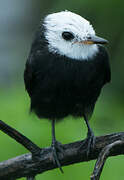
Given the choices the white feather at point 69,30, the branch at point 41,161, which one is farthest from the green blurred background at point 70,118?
the white feather at point 69,30

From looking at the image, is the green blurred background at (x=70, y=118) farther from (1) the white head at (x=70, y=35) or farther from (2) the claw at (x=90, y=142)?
(1) the white head at (x=70, y=35)

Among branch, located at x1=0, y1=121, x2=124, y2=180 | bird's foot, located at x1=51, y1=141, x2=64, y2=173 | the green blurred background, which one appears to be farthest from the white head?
branch, located at x1=0, y1=121, x2=124, y2=180

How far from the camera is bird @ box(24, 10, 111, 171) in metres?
3.59

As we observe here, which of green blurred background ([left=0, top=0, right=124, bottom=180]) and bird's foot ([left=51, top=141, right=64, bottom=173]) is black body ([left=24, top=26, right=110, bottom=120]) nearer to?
green blurred background ([left=0, top=0, right=124, bottom=180])

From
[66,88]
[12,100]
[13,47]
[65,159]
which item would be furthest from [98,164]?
[13,47]

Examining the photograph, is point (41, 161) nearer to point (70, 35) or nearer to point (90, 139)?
point (90, 139)

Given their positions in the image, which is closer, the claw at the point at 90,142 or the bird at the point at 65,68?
the claw at the point at 90,142

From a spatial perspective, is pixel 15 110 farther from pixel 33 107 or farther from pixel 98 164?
pixel 98 164

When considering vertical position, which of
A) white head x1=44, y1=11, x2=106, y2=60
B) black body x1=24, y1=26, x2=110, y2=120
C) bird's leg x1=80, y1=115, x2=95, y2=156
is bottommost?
bird's leg x1=80, y1=115, x2=95, y2=156

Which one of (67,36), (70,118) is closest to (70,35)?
(67,36)

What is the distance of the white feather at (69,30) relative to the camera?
3556 mm

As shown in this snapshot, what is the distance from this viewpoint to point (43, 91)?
3.71 m

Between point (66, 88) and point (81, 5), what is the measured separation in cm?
153

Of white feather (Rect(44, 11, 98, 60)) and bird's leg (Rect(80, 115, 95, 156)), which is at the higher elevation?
white feather (Rect(44, 11, 98, 60))
